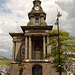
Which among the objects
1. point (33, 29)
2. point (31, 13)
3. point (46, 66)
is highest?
point (31, 13)

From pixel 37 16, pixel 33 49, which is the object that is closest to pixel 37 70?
pixel 33 49

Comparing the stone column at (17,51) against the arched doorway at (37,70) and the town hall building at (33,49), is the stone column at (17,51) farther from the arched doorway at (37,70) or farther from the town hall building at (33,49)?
the arched doorway at (37,70)

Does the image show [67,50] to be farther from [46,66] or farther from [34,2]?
Result: [34,2]

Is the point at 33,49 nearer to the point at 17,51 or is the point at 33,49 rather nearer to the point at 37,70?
the point at 17,51

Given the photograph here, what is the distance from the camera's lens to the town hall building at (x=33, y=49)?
40.7 metres

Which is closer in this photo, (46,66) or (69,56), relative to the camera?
(69,56)

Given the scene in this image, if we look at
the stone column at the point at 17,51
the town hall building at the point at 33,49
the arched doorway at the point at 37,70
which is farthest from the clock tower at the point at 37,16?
the arched doorway at the point at 37,70

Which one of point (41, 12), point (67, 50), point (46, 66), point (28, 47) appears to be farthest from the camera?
point (41, 12)

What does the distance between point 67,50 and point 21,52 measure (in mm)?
26434

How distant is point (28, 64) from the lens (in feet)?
134

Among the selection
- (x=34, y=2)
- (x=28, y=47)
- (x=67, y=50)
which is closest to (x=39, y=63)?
(x=28, y=47)

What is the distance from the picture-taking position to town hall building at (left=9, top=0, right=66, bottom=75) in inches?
1601

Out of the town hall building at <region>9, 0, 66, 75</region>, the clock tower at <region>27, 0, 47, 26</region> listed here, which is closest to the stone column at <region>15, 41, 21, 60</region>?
the town hall building at <region>9, 0, 66, 75</region>

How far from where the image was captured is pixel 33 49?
153 ft
